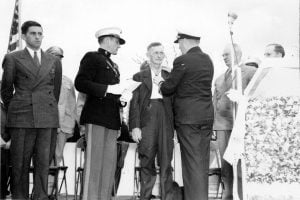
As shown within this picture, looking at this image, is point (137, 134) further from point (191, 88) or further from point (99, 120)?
point (191, 88)

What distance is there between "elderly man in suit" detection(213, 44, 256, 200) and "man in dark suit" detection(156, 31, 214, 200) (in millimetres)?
556

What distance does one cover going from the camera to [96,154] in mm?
3967

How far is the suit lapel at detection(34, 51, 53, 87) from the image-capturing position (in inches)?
162

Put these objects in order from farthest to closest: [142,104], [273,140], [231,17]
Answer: [142,104] < [231,17] < [273,140]

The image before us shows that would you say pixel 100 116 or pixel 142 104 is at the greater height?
pixel 142 104

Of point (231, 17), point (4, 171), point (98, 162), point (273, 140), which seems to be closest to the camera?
point (98, 162)

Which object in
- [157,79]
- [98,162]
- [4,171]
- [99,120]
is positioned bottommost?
[4,171]

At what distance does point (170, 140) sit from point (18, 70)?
5.30 feet

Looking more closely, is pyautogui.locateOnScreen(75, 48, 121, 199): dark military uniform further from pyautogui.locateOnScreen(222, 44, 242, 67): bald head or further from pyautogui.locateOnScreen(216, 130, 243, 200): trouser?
pyautogui.locateOnScreen(222, 44, 242, 67): bald head

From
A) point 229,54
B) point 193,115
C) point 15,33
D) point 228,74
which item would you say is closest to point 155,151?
point 193,115

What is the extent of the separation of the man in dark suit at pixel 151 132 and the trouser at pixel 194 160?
24cm

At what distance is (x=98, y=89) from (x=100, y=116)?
0.81 feet

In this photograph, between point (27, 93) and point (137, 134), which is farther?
point (137, 134)

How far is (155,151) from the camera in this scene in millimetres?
4422
